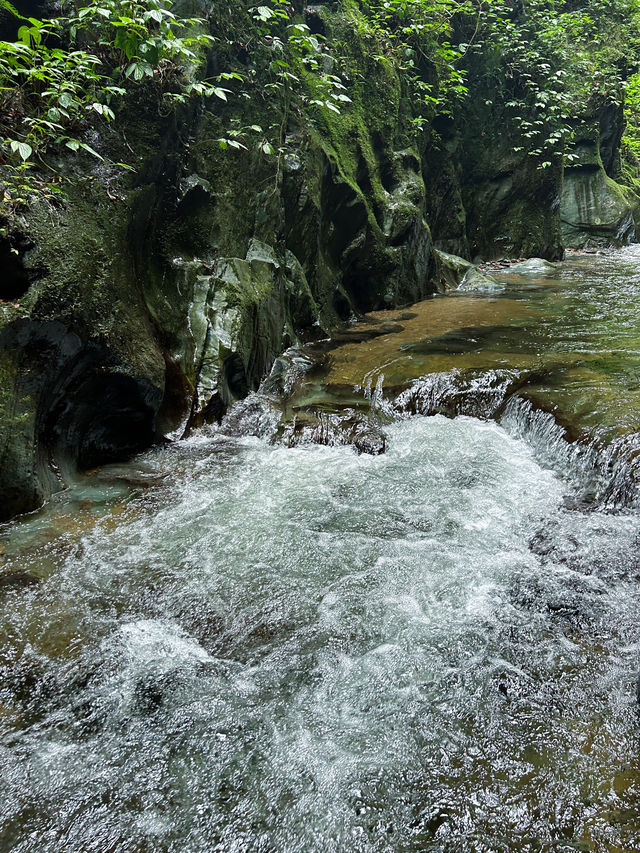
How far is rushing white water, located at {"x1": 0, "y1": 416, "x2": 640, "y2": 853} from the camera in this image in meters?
2.08

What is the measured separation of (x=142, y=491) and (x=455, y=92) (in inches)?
562

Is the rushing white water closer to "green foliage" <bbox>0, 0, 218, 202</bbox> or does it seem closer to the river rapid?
the river rapid

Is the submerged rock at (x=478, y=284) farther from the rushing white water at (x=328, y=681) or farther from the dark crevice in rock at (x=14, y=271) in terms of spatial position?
the dark crevice in rock at (x=14, y=271)

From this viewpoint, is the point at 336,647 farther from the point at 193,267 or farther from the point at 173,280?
the point at 193,267

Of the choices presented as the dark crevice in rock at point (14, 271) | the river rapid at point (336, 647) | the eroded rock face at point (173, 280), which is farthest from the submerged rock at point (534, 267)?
the dark crevice in rock at point (14, 271)

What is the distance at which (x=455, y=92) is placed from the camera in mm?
13633

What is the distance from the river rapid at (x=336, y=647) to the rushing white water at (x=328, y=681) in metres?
0.01

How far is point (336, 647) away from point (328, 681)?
0.25 meters

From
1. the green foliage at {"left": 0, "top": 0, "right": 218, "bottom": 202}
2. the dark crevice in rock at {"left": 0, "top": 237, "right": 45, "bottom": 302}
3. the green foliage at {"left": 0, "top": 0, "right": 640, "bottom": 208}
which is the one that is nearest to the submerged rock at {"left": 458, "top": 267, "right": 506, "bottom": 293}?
the green foliage at {"left": 0, "top": 0, "right": 640, "bottom": 208}

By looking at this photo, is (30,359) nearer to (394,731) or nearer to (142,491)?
(142,491)

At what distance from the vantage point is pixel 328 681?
2771mm

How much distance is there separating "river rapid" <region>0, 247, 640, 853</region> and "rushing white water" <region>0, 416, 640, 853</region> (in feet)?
0.04

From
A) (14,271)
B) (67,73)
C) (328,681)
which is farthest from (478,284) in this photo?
(328,681)

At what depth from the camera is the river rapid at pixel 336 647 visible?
2.11 metres
